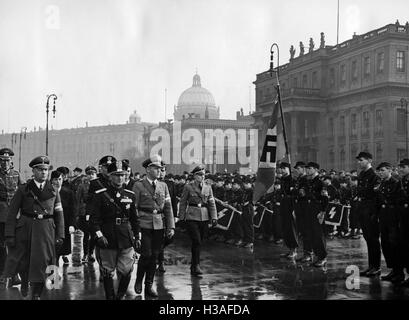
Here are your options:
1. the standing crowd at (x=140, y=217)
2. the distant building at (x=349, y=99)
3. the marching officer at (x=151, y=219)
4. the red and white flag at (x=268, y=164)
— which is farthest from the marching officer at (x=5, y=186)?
the distant building at (x=349, y=99)

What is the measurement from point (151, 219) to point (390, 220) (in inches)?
179

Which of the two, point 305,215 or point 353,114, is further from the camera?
point 353,114

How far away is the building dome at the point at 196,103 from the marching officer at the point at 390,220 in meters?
96.9

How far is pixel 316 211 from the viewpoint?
12672mm

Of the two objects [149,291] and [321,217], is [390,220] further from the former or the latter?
[149,291]

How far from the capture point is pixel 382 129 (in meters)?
54.8

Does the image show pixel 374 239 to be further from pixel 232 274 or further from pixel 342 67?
pixel 342 67

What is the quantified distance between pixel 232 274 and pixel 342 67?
54.9m

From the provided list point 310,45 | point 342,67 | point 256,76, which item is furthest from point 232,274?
point 256,76

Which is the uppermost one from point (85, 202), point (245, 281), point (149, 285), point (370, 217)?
point (85, 202)

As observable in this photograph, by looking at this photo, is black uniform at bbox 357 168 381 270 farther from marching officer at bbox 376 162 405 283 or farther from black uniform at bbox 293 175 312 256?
black uniform at bbox 293 175 312 256

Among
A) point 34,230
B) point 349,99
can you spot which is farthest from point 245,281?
point 349,99

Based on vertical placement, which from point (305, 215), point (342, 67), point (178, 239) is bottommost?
point (178, 239)

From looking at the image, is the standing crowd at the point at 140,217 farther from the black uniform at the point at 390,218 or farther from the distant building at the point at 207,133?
the distant building at the point at 207,133
